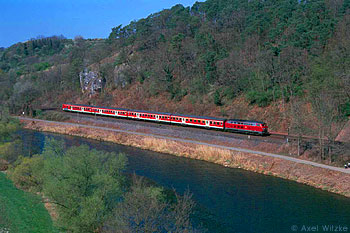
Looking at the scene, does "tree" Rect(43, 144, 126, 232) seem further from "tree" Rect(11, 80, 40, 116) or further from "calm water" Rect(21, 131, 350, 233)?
"tree" Rect(11, 80, 40, 116)

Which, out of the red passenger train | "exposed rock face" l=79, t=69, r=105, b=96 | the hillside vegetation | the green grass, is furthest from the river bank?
"exposed rock face" l=79, t=69, r=105, b=96

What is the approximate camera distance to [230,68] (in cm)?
5991

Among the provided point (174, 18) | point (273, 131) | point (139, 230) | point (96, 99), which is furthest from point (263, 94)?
point (174, 18)

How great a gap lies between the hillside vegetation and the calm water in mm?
8490

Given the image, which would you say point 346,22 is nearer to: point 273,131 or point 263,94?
point 263,94

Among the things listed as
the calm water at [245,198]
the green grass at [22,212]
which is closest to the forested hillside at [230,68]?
the calm water at [245,198]

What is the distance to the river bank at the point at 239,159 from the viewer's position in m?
29.7

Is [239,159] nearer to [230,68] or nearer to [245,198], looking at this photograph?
[245,198]

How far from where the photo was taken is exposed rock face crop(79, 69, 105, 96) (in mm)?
83562

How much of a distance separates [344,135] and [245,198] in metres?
17.3

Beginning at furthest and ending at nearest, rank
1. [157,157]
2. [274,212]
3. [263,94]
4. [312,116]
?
[263,94] < [157,157] < [312,116] < [274,212]

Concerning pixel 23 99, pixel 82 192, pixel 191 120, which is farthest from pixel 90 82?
pixel 82 192

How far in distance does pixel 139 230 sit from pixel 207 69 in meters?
50.1

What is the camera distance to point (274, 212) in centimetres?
2533
